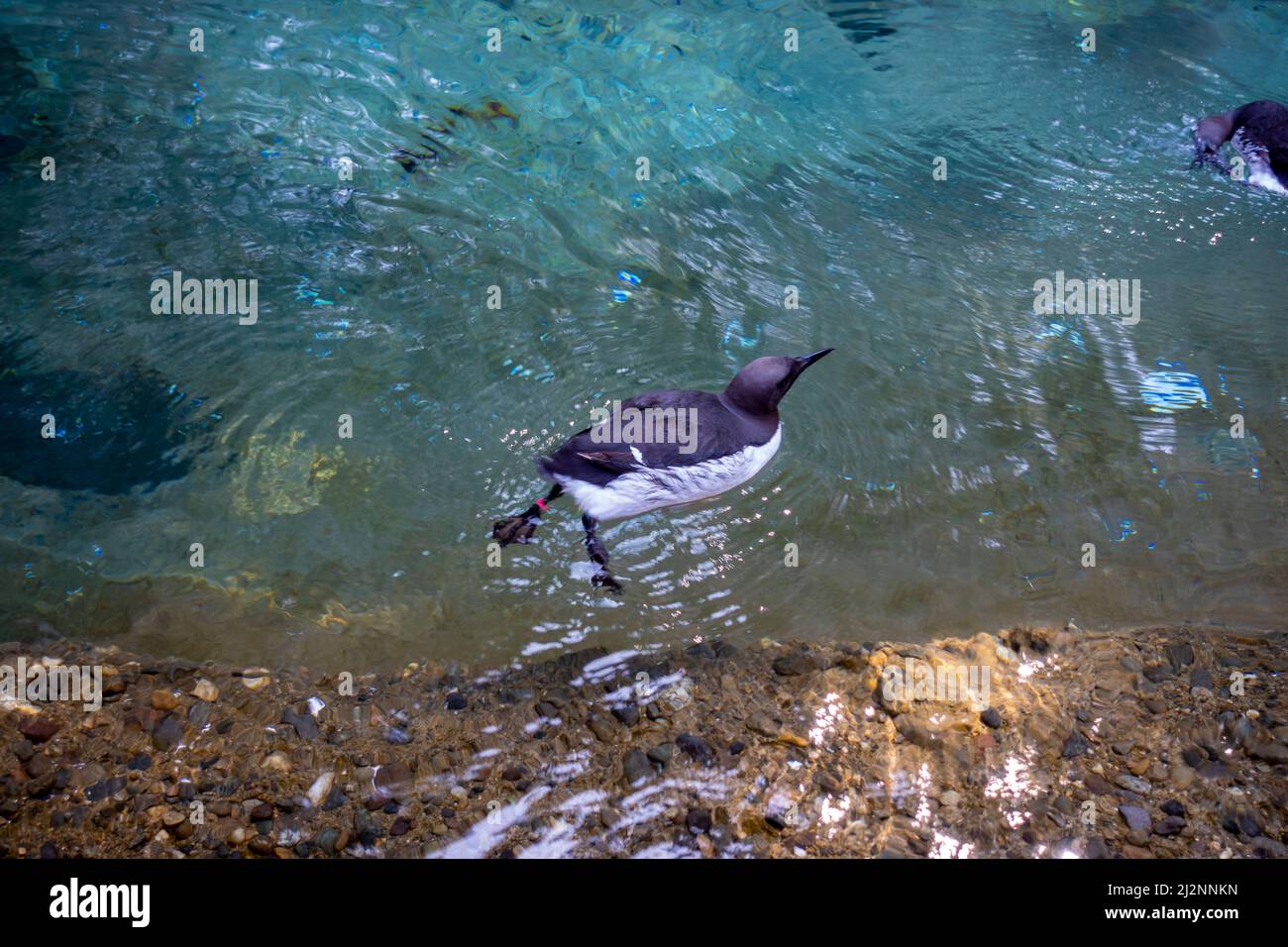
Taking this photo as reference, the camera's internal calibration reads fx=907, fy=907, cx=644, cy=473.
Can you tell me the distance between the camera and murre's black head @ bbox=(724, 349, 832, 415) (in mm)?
4430

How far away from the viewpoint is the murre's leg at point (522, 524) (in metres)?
4.29

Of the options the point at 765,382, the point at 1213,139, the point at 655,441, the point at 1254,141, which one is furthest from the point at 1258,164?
the point at 655,441

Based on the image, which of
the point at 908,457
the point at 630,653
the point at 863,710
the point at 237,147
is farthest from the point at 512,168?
the point at 863,710

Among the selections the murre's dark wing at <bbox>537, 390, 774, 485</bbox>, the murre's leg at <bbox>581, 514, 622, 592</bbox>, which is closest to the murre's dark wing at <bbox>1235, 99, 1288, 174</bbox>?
the murre's dark wing at <bbox>537, 390, 774, 485</bbox>

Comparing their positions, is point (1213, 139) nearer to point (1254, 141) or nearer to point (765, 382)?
point (1254, 141)

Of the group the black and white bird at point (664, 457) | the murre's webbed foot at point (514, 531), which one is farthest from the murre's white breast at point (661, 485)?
the murre's webbed foot at point (514, 531)

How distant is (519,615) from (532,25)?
228 inches

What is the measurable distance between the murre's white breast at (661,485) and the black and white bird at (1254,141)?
4722 millimetres

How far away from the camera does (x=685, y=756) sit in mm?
3416

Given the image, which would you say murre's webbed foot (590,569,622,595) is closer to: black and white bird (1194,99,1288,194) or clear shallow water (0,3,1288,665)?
clear shallow water (0,3,1288,665)

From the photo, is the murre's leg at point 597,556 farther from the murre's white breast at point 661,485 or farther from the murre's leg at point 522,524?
the murre's leg at point 522,524

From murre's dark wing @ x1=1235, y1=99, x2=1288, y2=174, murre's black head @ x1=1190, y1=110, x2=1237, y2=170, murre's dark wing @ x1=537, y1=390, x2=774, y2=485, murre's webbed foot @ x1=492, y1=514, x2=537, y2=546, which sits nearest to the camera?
murre's dark wing @ x1=537, y1=390, x2=774, y2=485

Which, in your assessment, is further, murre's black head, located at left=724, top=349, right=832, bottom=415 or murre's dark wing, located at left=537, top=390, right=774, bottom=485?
murre's black head, located at left=724, top=349, right=832, bottom=415

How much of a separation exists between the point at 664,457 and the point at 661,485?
18 cm
